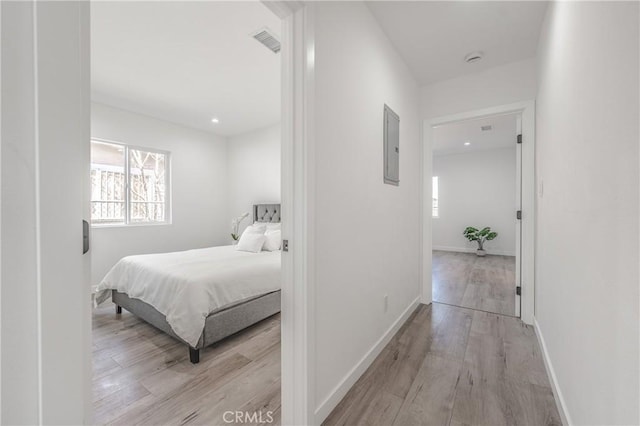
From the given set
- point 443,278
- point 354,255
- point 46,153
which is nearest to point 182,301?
point 354,255

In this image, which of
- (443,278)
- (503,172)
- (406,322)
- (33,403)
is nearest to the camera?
(33,403)

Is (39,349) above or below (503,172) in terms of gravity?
below

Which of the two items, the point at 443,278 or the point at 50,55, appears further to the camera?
the point at 443,278

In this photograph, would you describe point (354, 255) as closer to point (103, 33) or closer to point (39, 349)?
point (39, 349)

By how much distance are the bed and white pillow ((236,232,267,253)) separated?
0.38 meters

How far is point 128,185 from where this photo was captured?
3.99m

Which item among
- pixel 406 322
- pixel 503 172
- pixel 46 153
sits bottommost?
pixel 406 322

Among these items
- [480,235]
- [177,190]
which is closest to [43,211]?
[177,190]

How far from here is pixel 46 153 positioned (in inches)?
18.2

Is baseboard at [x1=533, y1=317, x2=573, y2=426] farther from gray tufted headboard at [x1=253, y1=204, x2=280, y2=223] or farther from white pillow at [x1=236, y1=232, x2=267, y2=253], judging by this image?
gray tufted headboard at [x1=253, y1=204, x2=280, y2=223]

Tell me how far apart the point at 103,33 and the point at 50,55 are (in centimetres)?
238

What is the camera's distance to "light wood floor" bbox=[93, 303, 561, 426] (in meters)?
1.42

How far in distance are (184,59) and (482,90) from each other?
119 inches

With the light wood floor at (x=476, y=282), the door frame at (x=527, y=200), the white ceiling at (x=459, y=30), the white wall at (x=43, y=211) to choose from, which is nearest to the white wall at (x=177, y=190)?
the white ceiling at (x=459, y=30)
